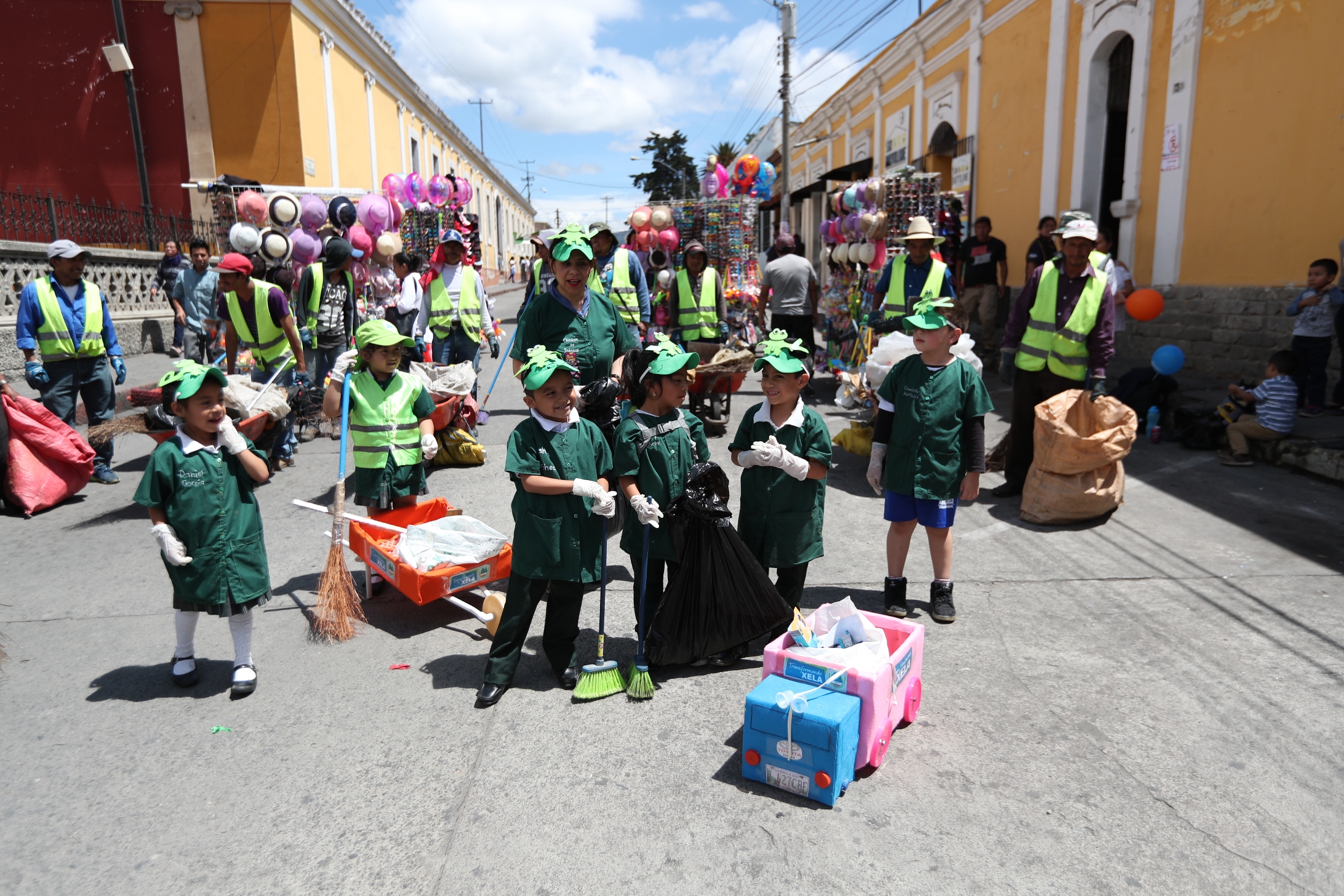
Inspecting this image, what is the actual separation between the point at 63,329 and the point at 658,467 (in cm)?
594

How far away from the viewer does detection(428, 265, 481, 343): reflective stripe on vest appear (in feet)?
28.0

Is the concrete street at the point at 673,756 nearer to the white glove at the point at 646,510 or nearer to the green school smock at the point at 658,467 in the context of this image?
the green school smock at the point at 658,467

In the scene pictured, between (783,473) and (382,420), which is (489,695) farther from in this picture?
(382,420)

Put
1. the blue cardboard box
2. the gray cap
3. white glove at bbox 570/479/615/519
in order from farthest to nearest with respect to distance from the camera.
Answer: the gray cap < white glove at bbox 570/479/615/519 < the blue cardboard box

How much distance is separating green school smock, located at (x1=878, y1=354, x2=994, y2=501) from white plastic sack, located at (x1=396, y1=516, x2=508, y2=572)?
2281mm

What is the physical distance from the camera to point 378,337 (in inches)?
184

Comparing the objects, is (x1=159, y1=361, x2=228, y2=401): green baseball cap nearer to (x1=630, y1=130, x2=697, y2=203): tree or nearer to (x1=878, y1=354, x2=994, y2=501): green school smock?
(x1=878, y1=354, x2=994, y2=501): green school smock

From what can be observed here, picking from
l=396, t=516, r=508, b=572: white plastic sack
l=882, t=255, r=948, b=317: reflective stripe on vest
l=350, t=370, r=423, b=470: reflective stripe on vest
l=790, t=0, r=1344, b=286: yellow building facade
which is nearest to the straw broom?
l=396, t=516, r=508, b=572: white plastic sack

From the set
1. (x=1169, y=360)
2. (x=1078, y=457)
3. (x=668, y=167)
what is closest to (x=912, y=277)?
(x=1078, y=457)

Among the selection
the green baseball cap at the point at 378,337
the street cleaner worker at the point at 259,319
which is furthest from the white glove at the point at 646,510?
the street cleaner worker at the point at 259,319

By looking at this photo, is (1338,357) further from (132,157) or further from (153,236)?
(132,157)

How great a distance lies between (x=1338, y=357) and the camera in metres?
7.89

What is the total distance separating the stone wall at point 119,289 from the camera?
388 inches

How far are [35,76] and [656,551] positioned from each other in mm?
23048
